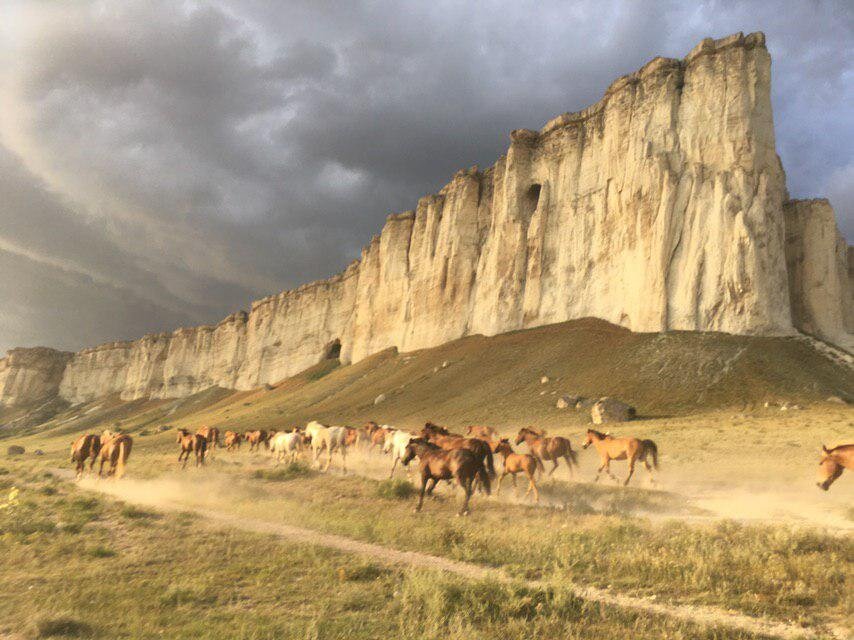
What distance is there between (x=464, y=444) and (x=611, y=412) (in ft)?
64.7

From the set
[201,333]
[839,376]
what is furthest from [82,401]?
[839,376]

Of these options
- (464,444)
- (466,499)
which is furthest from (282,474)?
(466,499)

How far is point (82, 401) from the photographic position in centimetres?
15488

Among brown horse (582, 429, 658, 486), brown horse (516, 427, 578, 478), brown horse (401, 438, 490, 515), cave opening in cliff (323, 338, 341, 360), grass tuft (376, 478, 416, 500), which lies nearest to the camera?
brown horse (401, 438, 490, 515)

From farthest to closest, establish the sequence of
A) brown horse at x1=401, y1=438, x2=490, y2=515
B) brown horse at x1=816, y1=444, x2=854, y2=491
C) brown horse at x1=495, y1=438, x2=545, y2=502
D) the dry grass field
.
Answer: brown horse at x1=495, y1=438, x2=545, y2=502, brown horse at x1=401, y1=438, x2=490, y2=515, brown horse at x1=816, y1=444, x2=854, y2=491, the dry grass field

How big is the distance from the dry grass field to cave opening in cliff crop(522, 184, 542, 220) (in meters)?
41.9

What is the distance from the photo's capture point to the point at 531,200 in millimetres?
70562

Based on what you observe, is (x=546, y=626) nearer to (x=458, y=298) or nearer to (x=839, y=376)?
(x=839, y=376)

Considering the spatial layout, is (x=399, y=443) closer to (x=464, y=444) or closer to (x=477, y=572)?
(x=464, y=444)

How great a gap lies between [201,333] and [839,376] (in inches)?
4953

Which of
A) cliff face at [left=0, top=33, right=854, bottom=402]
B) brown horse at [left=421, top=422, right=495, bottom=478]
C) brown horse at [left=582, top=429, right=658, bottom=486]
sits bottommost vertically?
brown horse at [left=421, top=422, right=495, bottom=478]

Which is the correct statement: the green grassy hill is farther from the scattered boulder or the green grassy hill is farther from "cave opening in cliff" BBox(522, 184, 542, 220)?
"cave opening in cliff" BBox(522, 184, 542, 220)

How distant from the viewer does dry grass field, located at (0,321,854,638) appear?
642 centimetres

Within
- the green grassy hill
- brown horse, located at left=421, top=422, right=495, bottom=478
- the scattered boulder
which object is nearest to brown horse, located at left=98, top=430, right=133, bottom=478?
brown horse, located at left=421, top=422, right=495, bottom=478
